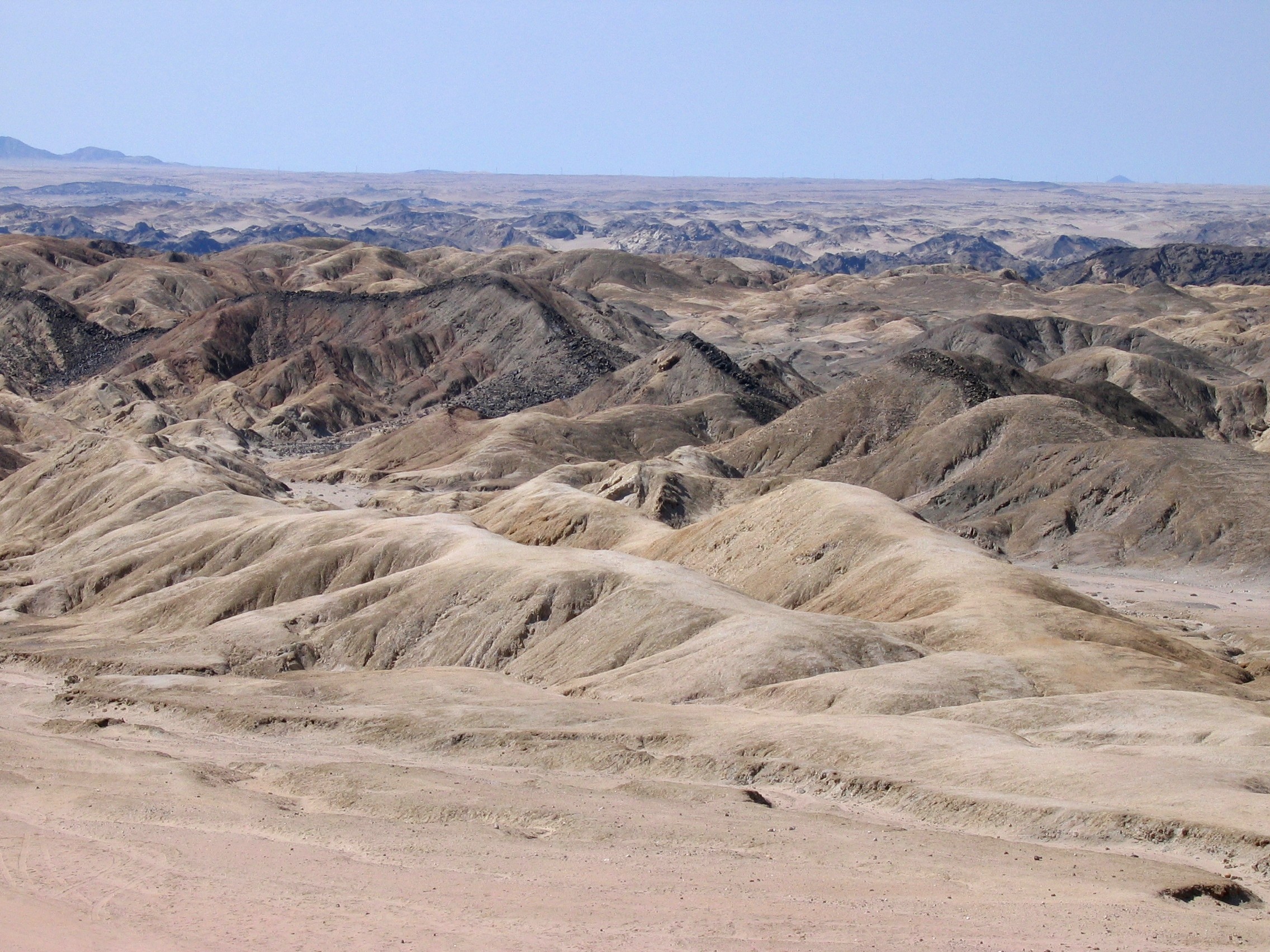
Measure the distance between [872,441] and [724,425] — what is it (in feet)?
58.0

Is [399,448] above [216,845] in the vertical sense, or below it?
below

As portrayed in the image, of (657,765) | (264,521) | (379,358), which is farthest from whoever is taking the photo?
(379,358)

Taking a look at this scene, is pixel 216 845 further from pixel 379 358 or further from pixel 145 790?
pixel 379 358

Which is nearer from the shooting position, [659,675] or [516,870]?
[516,870]

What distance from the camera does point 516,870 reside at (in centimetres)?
3030

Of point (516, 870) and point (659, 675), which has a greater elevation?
point (516, 870)

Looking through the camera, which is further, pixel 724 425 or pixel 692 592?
pixel 724 425

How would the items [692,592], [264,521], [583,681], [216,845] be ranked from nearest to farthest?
[216,845] → [583,681] → [692,592] → [264,521]

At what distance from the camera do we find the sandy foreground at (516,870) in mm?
25734

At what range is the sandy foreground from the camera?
25734 millimetres

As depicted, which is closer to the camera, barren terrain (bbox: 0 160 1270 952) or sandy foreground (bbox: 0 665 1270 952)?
sandy foreground (bbox: 0 665 1270 952)

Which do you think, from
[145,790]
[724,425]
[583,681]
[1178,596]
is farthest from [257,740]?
[724,425]

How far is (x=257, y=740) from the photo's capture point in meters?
47.0

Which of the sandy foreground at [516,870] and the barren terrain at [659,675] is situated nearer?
the sandy foreground at [516,870]
